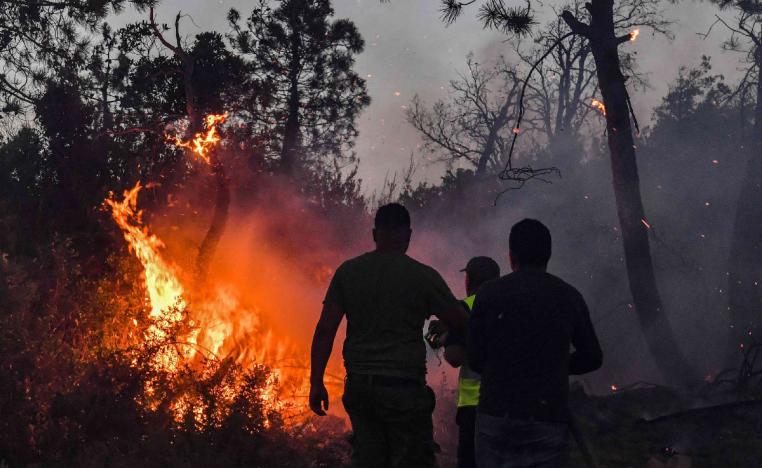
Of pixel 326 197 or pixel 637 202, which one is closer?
pixel 637 202

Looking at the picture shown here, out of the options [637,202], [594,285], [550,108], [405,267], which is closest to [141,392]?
[405,267]

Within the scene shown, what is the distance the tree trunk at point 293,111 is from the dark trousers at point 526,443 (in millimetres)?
20895

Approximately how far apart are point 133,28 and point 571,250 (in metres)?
11.6

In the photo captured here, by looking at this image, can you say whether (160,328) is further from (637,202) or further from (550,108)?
(550,108)

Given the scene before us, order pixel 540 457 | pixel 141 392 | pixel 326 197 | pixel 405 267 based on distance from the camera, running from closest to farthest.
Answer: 1. pixel 540 457
2. pixel 405 267
3. pixel 141 392
4. pixel 326 197

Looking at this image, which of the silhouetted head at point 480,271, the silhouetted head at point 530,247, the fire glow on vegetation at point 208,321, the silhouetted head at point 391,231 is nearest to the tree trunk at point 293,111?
the fire glow on vegetation at point 208,321

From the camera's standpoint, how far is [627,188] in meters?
11.1

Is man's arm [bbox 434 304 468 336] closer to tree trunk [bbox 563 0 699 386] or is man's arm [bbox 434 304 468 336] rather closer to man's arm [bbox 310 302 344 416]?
man's arm [bbox 310 302 344 416]

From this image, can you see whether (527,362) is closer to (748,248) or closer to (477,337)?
(477,337)

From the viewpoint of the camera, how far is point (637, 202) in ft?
36.4

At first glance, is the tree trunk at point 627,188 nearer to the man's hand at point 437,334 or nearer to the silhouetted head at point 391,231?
the man's hand at point 437,334

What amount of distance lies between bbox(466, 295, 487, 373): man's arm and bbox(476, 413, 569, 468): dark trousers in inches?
10.7

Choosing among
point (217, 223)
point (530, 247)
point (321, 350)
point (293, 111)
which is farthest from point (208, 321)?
point (293, 111)

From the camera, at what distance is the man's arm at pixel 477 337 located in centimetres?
356
